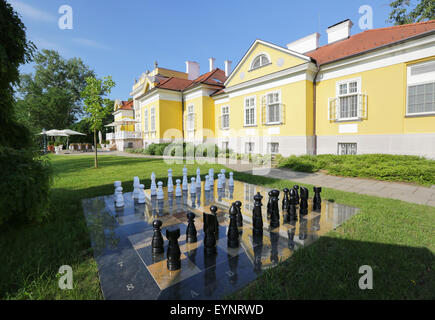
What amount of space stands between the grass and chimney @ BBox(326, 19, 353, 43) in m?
10.5

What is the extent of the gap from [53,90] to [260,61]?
41.0m

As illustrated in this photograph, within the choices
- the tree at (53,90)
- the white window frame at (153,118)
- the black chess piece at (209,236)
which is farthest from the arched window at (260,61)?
the tree at (53,90)

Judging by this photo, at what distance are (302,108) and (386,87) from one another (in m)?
4.00

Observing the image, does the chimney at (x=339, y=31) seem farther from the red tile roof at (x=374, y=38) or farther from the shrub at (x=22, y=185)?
the shrub at (x=22, y=185)

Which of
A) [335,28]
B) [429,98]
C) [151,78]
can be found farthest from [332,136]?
[151,78]

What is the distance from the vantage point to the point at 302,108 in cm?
1260

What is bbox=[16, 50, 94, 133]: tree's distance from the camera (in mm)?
35531

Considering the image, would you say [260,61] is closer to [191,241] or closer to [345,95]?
[345,95]

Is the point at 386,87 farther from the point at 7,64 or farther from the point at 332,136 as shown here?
the point at 7,64

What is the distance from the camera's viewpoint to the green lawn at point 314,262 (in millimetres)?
2010

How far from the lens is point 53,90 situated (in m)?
38.0

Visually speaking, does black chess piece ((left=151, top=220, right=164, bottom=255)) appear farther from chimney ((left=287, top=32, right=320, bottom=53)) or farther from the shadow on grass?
chimney ((left=287, top=32, right=320, bottom=53))

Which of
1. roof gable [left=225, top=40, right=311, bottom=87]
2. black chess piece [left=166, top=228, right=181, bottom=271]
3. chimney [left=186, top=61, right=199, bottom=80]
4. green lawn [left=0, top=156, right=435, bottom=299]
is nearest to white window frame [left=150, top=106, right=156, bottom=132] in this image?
chimney [left=186, top=61, right=199, bottom=80]

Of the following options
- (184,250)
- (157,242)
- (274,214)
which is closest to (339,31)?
(274,214)
